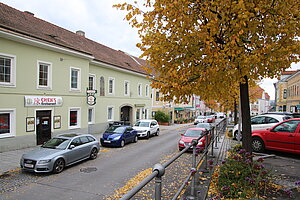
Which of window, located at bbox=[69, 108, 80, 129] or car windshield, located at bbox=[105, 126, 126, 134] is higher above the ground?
window, located at bbox=[69, 108, 80, 129]

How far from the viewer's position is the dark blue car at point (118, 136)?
1451 centimetres

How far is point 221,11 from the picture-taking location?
5.25 metres

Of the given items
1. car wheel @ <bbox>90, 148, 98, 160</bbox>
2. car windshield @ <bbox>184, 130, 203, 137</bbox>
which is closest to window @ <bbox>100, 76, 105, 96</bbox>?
car wheel @ <bbox>90, 148, 98, 160</bbox>

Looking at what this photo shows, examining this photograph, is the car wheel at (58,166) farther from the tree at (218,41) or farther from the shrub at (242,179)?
the shrub at (242,179)

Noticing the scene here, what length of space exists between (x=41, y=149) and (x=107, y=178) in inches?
145

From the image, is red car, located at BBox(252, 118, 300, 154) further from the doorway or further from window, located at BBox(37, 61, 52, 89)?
window, located at BBox(37, 61, 52, 89)

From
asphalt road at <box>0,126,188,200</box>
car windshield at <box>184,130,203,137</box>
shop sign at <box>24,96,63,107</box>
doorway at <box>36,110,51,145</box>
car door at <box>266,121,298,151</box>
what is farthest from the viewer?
doorway at <box>36,110,51,145</box>

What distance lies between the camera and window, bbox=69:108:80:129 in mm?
16816

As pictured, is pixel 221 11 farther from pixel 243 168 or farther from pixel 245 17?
pixel 243 168

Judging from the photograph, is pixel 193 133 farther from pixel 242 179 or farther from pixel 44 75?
pixel 44 75

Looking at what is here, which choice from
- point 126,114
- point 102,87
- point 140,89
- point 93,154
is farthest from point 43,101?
point 140,89

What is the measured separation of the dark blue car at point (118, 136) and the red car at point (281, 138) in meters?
8.67

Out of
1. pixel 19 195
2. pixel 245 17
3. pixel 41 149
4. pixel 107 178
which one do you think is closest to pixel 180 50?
pixel 245 17

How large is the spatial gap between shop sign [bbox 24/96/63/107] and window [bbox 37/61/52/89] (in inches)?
31.6
